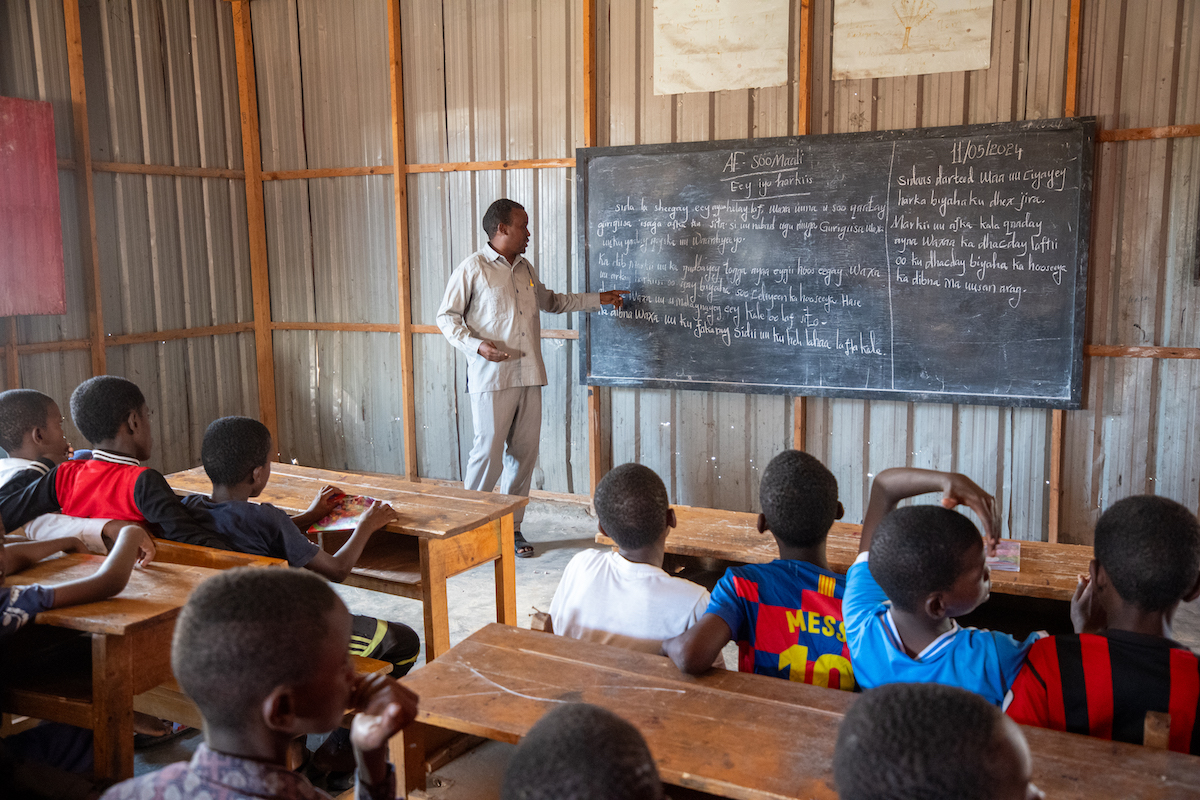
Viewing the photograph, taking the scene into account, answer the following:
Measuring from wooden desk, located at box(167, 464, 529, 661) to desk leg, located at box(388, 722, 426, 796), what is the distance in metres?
1.04

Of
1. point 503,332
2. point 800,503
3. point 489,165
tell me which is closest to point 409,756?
point 800,503

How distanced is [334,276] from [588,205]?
1.92 m

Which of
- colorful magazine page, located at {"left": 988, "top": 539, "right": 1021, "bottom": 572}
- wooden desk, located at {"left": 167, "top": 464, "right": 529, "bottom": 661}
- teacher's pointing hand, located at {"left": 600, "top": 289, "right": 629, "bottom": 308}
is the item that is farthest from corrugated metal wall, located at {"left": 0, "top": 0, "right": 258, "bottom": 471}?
colorful magazine page, located at {"left": 988, "top": 539, "right": 1021, "bottom": 572}

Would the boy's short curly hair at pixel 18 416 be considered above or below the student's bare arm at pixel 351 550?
above

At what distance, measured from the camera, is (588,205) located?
5000mm

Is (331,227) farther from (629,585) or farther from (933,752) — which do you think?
(933,752)

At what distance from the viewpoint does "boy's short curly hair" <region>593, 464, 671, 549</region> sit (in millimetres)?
2027

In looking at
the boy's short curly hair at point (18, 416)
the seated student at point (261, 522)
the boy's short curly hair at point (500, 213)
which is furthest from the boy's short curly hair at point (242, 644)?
the boy's short curly hair at point (500, 213)

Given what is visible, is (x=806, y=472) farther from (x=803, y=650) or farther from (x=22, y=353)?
(x=22, y=353)

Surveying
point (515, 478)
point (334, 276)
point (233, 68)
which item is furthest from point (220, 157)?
point (515, 478)

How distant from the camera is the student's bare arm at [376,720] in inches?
46.5

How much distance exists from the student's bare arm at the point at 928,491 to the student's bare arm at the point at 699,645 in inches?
16.2

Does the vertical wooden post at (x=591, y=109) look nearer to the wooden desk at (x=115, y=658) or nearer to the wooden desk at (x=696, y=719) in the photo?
the wooden desk at (x=115, y=658)

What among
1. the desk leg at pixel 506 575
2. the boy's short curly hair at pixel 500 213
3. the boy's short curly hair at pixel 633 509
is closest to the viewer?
the boy's short curly hair at pixel 633 509
